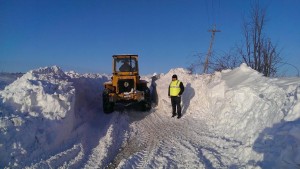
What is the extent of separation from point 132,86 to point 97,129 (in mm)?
4197

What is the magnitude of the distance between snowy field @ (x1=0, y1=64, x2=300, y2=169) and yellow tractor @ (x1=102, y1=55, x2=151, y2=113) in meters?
0.83

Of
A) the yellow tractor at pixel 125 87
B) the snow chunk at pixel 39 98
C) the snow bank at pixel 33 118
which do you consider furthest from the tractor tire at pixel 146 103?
the snow chunk at pixel 39 98

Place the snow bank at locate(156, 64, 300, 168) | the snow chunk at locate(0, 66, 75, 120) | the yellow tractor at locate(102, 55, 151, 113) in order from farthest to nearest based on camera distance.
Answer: the yellow tractor at locate(102, 55, 151, 113) < the snow chunk at locate(0, 66, 75, 120) < the snow bank at locate(156, 64, 300, 168)

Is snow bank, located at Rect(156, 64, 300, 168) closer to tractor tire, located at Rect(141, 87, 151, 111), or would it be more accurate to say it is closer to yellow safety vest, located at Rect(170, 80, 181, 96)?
tractor tire, located at Rect(141, 87, 151, 111)

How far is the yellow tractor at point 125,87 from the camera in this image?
13562 millimetres

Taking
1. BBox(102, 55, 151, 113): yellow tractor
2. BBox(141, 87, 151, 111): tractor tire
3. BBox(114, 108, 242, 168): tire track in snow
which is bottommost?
BBox(114, 108, 242, 168): tire track in snow

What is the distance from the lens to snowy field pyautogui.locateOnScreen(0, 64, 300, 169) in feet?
21.9

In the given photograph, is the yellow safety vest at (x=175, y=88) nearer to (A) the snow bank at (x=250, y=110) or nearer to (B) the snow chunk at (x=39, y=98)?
(A) the snow bank at (x=250, y=110)

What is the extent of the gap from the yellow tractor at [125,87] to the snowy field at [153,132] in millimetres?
834

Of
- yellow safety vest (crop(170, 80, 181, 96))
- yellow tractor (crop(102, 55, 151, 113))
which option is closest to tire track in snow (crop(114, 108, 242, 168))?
yellow safety vest (crop(170, 80, 181, 96))

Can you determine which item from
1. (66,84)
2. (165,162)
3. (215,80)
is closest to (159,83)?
(215,80)

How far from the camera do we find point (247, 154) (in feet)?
21.4

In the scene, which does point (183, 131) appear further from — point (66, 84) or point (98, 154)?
point (66, 84)

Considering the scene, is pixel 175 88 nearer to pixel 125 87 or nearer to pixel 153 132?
pixel 125 87
